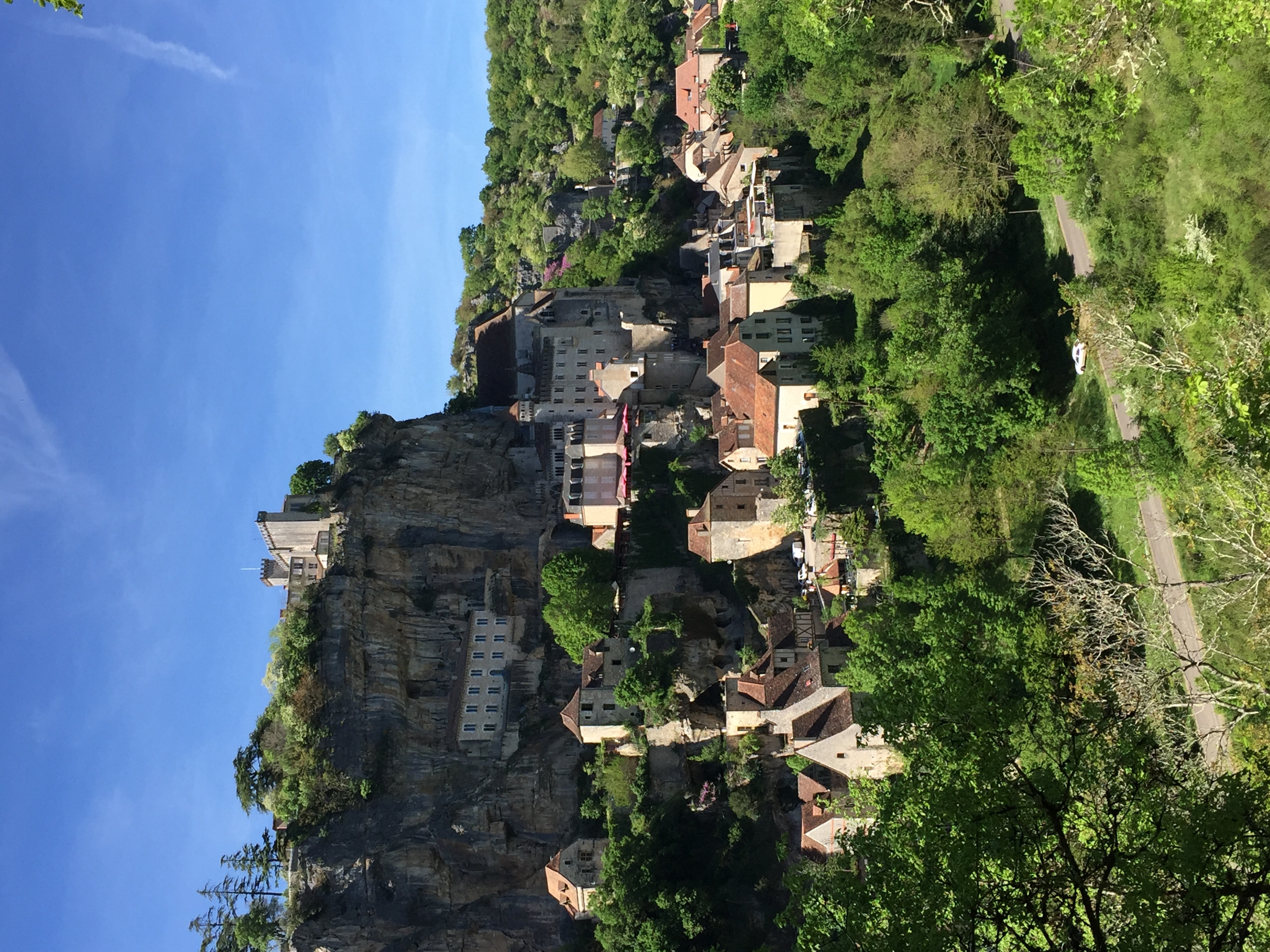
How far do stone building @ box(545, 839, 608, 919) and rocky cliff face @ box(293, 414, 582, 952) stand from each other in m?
2.13

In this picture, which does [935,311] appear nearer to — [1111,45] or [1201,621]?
[1111,45]

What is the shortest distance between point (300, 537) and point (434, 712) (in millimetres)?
16524

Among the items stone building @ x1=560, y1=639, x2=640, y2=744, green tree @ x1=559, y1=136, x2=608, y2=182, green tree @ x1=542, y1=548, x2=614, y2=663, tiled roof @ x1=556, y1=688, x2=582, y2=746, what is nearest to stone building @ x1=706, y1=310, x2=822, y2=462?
green tree @ x1=542, y1=548, x2=614, y2=663

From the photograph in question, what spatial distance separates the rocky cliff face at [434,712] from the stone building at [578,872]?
2125 mm

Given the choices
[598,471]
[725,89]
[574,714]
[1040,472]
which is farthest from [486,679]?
[725,89]

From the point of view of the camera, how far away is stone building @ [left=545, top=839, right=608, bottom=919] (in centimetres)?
6053

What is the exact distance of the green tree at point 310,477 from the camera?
272 ft

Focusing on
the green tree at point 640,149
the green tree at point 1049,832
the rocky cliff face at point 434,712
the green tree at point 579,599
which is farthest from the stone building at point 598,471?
the green tree at point 1049,832

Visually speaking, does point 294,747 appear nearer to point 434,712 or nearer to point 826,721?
point 434,712

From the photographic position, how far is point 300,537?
253 ft

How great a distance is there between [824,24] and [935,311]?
12.2 m

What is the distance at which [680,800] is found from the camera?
5959 centimetres

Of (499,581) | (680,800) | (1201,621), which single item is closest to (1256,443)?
(1201,621)

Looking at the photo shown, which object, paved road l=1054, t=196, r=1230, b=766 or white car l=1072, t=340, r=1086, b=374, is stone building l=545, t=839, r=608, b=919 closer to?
paved road l=1054, t=196, r=1230, b=766
